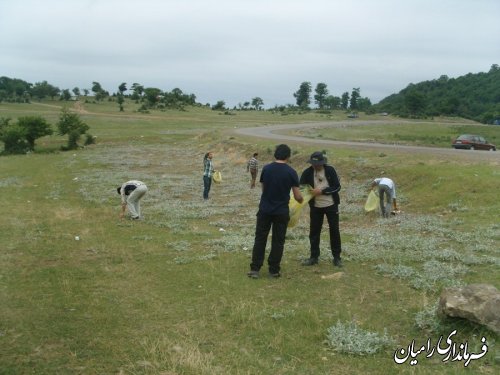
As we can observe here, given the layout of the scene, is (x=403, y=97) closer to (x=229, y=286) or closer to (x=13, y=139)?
(x=13, y=139)

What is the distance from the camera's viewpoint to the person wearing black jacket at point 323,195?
1073 cm

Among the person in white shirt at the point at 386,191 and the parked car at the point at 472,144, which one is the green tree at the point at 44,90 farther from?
the person in white shirt at the point at 386,191

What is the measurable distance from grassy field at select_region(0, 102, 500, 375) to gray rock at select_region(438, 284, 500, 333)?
Answer: 0.19 meters

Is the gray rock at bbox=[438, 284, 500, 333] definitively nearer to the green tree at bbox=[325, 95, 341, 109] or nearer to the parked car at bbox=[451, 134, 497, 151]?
the parked car at bbox=[451, 134, 497, 151]

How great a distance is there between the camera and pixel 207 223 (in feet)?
58.3

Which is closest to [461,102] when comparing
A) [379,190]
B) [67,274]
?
[379,190]

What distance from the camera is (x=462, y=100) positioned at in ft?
462

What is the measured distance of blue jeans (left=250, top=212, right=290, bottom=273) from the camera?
10.3m

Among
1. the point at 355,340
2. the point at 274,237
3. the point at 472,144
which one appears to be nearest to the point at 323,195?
the point at 274,237

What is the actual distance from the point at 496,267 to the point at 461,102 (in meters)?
140

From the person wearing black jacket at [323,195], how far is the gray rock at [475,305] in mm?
3781

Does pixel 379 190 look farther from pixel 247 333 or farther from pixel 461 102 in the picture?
pixel 461 102

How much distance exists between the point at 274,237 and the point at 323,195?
4.77ft

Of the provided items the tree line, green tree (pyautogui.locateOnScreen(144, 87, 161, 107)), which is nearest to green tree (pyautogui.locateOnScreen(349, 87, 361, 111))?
green tree (pyautogui.locateOnScreen(144, 87, 161, 107))
